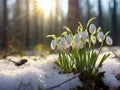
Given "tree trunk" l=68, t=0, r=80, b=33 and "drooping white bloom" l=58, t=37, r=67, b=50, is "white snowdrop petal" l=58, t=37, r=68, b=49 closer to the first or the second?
"drooping white bloom" l=58, t=37, r=67, b=50

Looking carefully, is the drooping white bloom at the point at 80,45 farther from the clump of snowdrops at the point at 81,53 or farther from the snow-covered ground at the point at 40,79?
the snow-covered ground at the point at 40,79

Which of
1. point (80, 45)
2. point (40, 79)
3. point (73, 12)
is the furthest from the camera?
point (73, 12)

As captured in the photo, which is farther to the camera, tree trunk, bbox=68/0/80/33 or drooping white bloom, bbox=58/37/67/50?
tree trunk, bbox=68/0/80/33

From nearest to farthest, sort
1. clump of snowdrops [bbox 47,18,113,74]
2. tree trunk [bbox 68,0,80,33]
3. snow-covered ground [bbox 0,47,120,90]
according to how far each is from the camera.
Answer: snow-covered ground [bbox 0,47,120,90]
clump of snowdrops [bbox 47,18,113,74]
tree trunk [bbox 68,0,80,33]

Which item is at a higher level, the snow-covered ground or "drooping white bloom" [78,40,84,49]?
"drooping white bloom" [78,40,84,49]

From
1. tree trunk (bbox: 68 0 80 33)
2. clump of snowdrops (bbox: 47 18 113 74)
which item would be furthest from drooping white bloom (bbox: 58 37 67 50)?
tree trunk (bbox: 68 0 80 33)

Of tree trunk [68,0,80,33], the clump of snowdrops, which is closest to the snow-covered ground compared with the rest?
the clump of snowdrops

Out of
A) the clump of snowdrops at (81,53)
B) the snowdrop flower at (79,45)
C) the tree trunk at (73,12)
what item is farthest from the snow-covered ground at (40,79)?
the tree trunk at (73,12)

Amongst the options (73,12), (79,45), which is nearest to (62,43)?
(79,45)

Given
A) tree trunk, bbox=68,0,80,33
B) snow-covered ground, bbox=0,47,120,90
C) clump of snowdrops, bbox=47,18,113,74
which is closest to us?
snow-covered ground, bbox=0,47,120,90

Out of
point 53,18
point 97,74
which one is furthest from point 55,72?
point 53,18

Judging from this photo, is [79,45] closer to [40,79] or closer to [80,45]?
[80,45]
